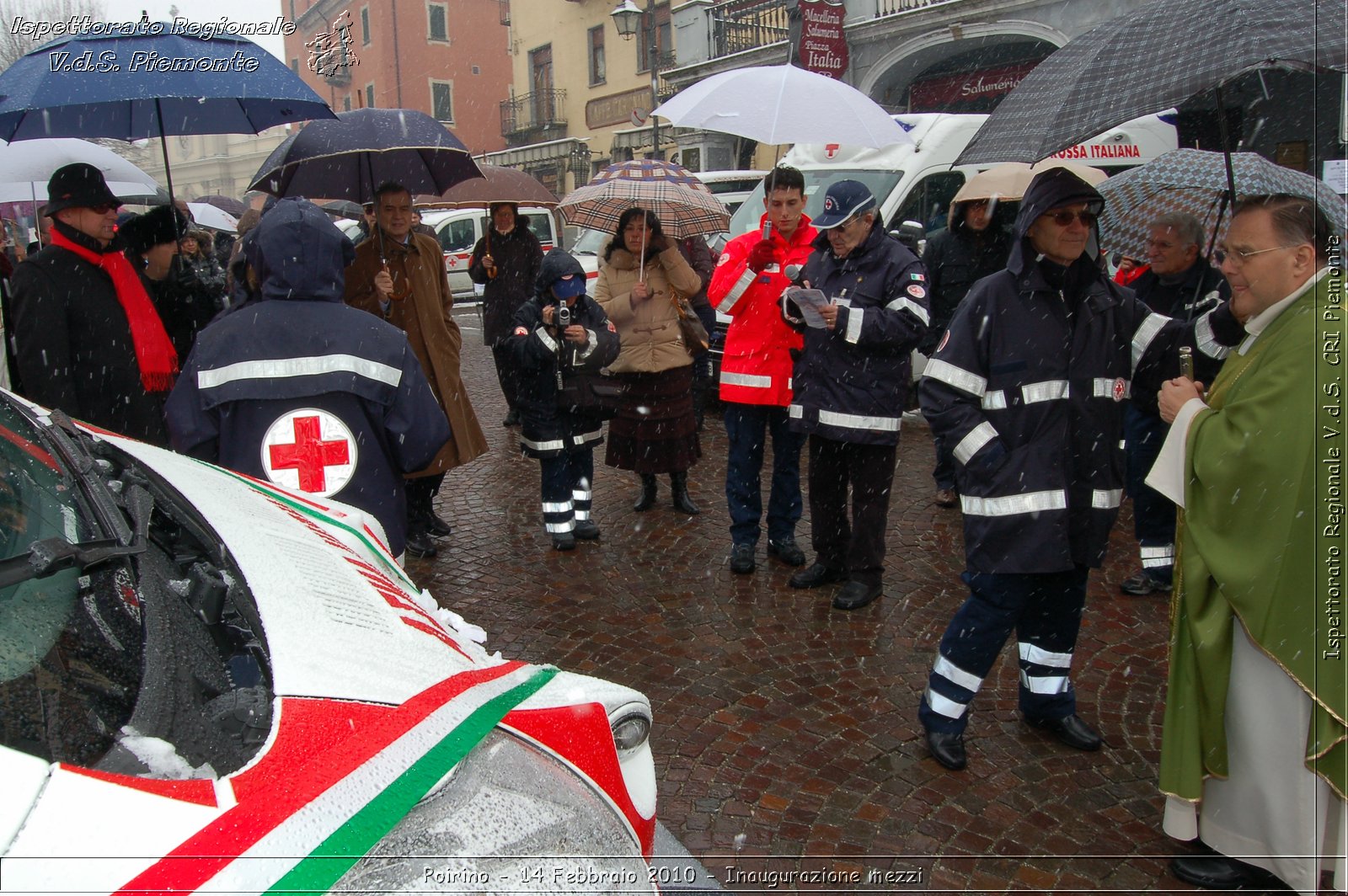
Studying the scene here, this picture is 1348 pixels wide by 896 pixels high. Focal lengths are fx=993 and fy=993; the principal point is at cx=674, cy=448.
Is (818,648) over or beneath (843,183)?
beneath

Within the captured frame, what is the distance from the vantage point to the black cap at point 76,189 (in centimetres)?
436

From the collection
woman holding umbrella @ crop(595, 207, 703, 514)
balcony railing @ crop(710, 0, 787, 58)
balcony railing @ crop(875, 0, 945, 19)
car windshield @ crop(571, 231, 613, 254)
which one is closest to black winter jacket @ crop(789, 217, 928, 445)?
woman holding umbrella @ crop(595, 207, 703, 514)

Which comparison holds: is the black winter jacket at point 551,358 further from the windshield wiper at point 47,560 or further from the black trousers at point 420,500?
the windshield wiper at point 47,560

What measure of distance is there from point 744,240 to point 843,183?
0.81 meters

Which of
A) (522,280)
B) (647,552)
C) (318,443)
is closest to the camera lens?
(318,443)

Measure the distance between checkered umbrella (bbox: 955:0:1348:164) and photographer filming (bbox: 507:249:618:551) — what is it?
2749 millimetres

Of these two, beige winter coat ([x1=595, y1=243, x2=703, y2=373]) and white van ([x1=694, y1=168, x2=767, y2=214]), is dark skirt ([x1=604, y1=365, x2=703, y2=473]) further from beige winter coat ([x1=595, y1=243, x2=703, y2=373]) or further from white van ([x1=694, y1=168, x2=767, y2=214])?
white van ([x1=694, y1=168, x2=767, y2=214])

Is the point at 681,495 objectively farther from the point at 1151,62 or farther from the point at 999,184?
the point at 1151,62

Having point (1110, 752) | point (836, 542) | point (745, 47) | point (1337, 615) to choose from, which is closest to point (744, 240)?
point (836, 542)

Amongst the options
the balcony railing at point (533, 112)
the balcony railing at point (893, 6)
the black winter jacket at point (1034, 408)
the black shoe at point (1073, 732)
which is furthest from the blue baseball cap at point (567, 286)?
the balcony railing at point (533, 112)

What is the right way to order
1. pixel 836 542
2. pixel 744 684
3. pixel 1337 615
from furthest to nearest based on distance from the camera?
pixel 836 542 < pixel 744 684 < pixel 1337 615

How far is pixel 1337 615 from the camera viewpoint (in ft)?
7.97

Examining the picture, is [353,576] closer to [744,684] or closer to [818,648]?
[744,684]

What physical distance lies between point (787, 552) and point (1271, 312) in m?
3.13
